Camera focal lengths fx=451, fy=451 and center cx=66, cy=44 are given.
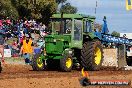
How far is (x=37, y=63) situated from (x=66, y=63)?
1.81 meters

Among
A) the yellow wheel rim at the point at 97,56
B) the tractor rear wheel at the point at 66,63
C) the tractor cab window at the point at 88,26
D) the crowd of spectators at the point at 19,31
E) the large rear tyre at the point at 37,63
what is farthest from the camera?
the crowd of spectators at the point at 19,31

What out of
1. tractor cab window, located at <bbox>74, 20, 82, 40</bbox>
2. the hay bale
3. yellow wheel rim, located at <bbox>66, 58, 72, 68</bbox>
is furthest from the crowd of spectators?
yellow wheel rim, located at <bbox>66, 58, 72, 68</bbox>

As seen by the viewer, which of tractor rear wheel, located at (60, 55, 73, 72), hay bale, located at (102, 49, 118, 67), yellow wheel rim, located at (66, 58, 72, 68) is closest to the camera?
tractor rear wheel, located at (60, 55, 73, 72)

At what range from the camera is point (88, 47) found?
22.5 meters

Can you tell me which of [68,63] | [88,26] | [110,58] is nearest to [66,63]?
[68,63]

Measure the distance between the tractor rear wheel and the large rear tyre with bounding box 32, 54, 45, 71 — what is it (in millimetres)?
1653

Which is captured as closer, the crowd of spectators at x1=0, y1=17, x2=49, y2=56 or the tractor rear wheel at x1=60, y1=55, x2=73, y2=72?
the tractor rear wheel at x1=60, y1=55, x2=73, y2=72

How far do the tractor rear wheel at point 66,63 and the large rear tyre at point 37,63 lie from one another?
1.65m

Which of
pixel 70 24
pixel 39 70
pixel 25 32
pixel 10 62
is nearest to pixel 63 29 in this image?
pixel 70 24

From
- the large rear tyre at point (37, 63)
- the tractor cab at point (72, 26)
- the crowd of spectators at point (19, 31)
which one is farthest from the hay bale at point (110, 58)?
the large rear tyre at point (37, 63)

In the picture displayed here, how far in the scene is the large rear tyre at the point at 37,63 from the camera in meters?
22.1

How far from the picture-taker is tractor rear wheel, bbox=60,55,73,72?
68.3ft

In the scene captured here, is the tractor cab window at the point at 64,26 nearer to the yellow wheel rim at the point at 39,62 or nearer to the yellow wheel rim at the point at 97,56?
the yellow wheel rim at the point at 39,62

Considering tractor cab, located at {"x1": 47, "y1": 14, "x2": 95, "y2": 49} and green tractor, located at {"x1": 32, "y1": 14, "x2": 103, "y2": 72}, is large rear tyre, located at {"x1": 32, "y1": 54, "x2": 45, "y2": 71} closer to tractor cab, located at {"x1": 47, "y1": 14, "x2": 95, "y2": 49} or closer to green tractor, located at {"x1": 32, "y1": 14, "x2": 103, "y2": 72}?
green tractor, located at {"x1": 32, "y1": 14, "x2": 103, "y2": 72}
